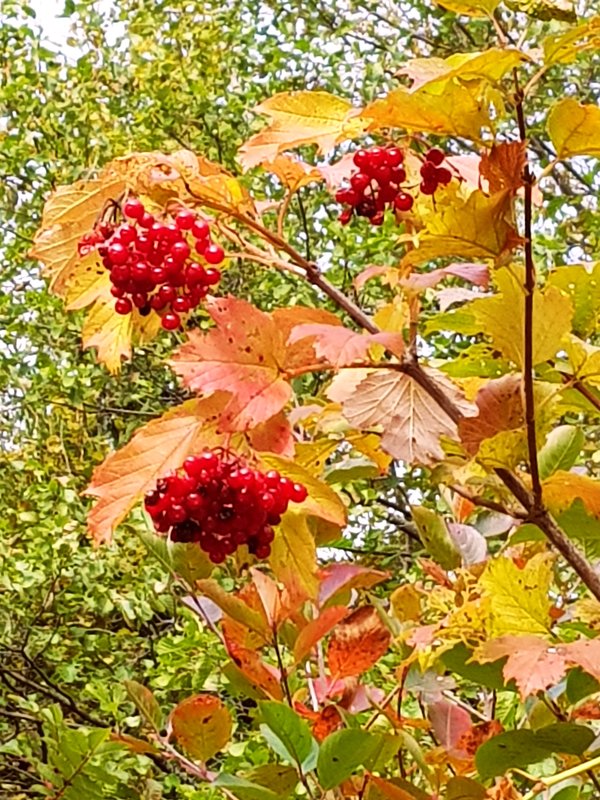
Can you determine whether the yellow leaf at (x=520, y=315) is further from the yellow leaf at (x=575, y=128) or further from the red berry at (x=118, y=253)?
the red berry at (x=118, y=253)

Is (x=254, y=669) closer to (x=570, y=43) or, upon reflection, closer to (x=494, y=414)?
(x=494, y=414)

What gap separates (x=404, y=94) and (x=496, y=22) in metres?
0.07

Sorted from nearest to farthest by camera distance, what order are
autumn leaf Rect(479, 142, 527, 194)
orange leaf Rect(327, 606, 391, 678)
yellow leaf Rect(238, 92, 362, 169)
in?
autumn leaf Rect(479, 142, 527, 194)
yellow leaf Rect(238, 92, 362, 169)
orange leaf Rect(327, 606, 391, 678)

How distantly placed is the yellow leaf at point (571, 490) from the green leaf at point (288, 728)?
0.17 metres

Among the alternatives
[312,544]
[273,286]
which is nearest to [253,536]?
[312,544]

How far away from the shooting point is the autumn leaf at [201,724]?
2.28 feet

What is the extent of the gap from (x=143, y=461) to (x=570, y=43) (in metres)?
0.28

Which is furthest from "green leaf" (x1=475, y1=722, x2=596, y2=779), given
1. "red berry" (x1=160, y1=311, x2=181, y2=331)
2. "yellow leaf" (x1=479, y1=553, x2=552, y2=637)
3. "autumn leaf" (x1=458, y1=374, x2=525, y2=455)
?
"red berry" (x1=160, y1=311, x2=181, y2=331)

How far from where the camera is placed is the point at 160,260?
0.54 meters

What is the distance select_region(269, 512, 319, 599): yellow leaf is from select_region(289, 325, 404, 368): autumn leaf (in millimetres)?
103

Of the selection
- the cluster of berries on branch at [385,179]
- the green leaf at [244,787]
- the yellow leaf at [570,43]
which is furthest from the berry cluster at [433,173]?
the green leaf at [244,787]

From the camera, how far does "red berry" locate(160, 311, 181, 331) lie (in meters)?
0.56

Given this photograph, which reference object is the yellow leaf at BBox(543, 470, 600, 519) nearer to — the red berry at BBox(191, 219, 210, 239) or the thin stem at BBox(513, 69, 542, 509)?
the thin stem at BBox(513, 69, 542, 509)

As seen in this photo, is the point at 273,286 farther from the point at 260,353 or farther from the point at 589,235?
the point at 260,353
